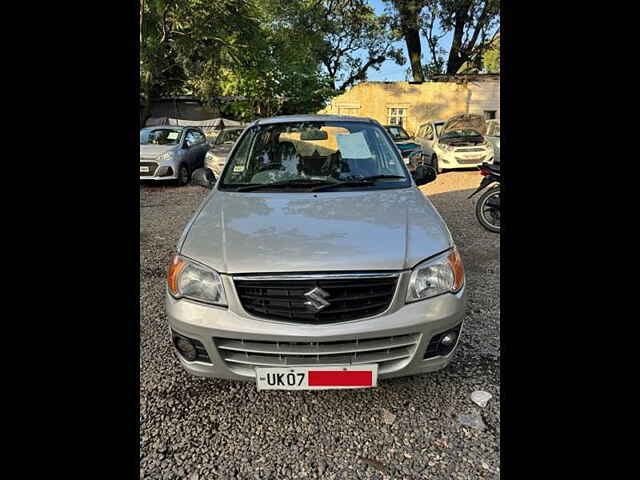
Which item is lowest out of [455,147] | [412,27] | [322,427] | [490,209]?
[322,427]

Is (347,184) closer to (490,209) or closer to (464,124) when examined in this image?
(490,209)

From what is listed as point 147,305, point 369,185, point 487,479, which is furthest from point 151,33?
point 487,479

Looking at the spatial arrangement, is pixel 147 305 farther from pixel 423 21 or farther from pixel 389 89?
pixel 423 21

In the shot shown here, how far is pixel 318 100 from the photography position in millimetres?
14898

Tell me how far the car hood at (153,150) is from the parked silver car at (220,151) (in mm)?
982

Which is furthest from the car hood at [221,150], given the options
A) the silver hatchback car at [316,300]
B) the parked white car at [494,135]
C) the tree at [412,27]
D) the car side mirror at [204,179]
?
the tree at [412,27]

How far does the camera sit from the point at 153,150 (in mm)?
9531

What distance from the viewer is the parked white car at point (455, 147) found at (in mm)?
10828

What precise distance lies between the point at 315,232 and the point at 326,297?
379 millimetres

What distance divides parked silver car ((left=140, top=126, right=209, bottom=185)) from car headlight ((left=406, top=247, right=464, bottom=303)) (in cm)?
875

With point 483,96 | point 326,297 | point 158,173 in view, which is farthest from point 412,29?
point 326,297

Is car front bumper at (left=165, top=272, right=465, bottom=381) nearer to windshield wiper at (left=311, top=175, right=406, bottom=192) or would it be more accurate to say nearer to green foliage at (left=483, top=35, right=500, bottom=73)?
windshield wiper at (left=311, top=175, right=406, bottom=192)

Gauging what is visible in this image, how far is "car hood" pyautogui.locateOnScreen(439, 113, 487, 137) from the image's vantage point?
39.5 feet
